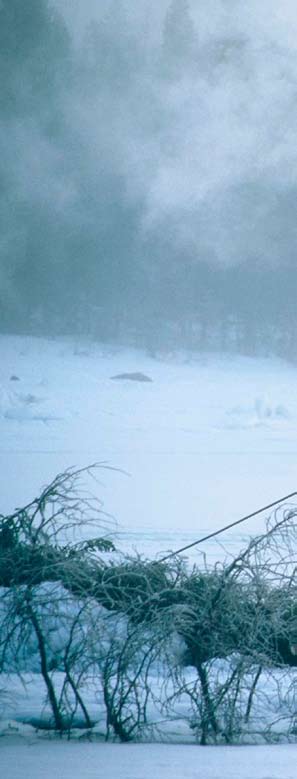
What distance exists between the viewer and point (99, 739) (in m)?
7.27

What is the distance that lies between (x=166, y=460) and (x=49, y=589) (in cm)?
2038

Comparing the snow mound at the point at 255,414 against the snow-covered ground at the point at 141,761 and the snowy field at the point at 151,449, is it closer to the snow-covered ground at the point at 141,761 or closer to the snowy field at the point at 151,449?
the snowy field at the point at 151,449

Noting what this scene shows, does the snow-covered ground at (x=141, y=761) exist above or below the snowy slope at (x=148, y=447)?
below

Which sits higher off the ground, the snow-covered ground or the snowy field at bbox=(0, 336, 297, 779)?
the snowy field at bbox=(0, 336, 297, 779)

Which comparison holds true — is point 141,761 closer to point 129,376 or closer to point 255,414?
point 129,376

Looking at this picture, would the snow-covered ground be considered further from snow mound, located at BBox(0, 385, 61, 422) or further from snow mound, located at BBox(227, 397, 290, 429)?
snow mound, located at BBox(227, 397, 290, 429)

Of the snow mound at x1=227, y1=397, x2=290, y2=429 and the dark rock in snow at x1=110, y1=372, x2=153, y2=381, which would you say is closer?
the dark rock in snow at x1=110, y1=372, x2=153, y2=381

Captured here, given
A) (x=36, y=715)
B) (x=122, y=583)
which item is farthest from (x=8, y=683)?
(x=122, y=583)

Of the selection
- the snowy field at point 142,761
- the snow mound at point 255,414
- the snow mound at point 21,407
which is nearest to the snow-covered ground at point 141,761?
the snowy field at point 142,761

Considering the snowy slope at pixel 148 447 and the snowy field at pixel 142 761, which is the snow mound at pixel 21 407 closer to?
the snowy slope at pixel 148 447

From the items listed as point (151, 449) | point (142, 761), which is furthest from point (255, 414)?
point (142, 761)

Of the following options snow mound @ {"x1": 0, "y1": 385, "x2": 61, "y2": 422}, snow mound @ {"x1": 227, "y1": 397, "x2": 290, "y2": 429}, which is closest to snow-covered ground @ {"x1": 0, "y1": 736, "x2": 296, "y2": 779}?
snow mound @ {"x1": 0, "y1": 385, "x2": 61, "y2": 422}

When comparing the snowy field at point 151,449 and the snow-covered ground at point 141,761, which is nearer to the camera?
the snow-covered ground at point 141,761

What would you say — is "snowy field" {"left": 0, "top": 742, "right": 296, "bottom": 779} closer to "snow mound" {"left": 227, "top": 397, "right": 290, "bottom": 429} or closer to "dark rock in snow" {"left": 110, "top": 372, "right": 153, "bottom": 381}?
"dark rock in snow" {"left": 110, "top": 372, "right": 153, "bottom": 381}
